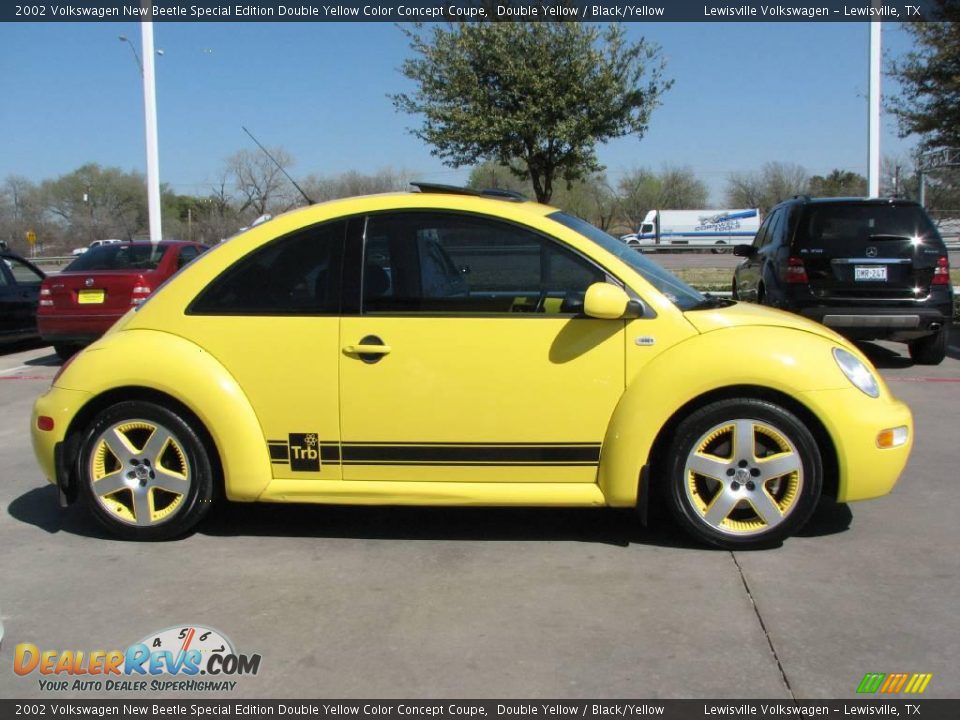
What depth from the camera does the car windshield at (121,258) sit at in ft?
36.3

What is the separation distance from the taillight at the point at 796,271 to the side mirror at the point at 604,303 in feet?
19.6

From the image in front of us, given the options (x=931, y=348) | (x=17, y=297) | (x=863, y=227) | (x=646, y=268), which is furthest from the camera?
(x=17, y=297)

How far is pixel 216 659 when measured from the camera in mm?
3389

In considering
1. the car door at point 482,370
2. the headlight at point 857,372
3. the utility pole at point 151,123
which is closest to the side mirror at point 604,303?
the car door at point 482,370

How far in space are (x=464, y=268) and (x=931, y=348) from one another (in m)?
7.53

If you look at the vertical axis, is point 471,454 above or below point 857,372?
below

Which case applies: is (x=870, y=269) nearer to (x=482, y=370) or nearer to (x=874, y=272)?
(x=874, y=272)

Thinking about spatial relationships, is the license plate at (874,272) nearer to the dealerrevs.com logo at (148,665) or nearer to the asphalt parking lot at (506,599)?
the asphalt parking lot at (506,599)

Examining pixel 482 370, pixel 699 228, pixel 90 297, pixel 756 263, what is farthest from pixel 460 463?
pixel 699 228

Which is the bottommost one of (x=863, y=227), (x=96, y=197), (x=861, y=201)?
(x=863, y=227)

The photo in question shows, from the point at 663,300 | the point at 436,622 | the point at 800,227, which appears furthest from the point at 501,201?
the point at 800,227

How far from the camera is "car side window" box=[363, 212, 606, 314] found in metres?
4.42

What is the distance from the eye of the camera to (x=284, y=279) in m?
4.55
